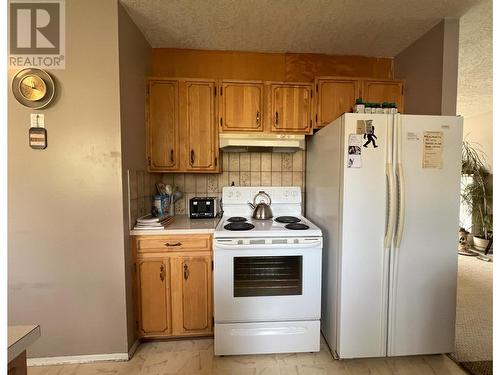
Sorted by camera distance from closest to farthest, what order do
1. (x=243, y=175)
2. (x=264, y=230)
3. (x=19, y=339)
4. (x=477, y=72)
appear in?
(x=19, y=339) → (x=264, y=230) → (x=243, y=175) → (x=477, y=72)

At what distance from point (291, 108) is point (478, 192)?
394 centimetres

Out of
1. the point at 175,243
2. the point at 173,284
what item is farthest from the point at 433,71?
the point at 173,284

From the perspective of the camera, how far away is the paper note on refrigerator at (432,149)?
1.59 m

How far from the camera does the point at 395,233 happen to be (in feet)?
5.22

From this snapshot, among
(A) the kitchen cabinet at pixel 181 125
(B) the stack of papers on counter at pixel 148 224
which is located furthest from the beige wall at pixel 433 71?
(B) the stack of papers on counter at pixel 148 224

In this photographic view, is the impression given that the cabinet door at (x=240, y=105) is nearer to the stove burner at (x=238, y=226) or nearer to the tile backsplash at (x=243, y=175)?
the tile backsplash at (x=243, y=175)

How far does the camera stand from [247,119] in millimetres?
2188

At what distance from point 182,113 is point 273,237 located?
139cm

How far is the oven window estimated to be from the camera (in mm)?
1744

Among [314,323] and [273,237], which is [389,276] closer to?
[314,323]

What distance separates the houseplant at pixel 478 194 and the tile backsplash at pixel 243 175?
3432 mm

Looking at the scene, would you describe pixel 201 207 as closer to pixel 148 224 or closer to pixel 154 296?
pixel 148 224

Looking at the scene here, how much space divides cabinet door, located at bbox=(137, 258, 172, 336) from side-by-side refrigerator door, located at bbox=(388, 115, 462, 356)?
5.47 ft

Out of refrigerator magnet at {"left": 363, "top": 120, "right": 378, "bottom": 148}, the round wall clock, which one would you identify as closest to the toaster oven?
the round wall clock
